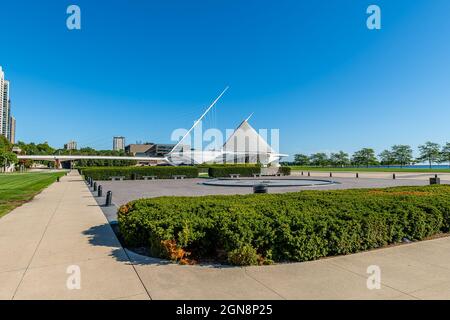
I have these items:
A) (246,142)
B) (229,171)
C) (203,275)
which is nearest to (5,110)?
(246,142)

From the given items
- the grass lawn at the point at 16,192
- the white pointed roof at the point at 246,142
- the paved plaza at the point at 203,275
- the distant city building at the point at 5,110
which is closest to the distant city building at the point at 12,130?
the distant city building at the point at 5,110

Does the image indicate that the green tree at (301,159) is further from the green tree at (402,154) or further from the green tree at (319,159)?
the green tree at (402,154)

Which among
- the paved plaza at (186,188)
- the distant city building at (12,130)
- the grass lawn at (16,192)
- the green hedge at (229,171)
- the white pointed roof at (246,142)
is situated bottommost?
the paved plaza at (186,188)

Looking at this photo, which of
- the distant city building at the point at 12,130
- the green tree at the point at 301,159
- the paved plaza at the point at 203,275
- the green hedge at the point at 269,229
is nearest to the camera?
the paved plaza at the point at 203,275

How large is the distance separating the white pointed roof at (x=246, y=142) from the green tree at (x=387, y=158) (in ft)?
152

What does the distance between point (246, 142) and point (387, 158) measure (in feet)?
192

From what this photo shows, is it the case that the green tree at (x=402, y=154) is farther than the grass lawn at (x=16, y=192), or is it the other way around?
the green tree at (x=402, y=154)

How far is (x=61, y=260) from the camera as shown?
533 centimetres

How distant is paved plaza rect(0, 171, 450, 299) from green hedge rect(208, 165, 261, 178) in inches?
1378

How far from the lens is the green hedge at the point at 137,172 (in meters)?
35.2

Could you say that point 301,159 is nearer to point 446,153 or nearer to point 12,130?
point 446,153

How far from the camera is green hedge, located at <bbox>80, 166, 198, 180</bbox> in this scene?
3516 centimetres

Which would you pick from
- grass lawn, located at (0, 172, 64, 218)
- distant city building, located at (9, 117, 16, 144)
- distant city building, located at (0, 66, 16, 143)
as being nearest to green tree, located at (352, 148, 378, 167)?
grass lawn, located at (0, 172, 64, 218)
